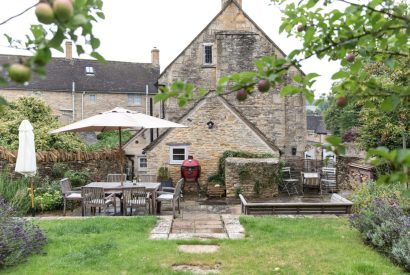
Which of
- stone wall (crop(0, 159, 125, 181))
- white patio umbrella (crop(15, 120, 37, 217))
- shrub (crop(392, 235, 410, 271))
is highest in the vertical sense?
white patio umbrella (crop(15, 120, 37, 217))

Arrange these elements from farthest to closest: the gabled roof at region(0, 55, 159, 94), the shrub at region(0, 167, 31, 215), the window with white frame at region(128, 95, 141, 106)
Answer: the window with white frame at region(128, 95, 141, 106)
the gabled roof at region(0, 55, 159, 94)
the shrub at region(0, 167, 31, 215)

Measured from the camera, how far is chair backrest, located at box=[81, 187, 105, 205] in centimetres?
1042

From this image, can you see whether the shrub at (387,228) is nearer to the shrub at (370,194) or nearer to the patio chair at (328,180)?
the shrub at (370,194)

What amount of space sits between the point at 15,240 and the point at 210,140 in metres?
11.2

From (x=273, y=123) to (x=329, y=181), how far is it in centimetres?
469

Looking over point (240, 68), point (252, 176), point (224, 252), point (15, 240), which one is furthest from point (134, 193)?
point (240, 68)

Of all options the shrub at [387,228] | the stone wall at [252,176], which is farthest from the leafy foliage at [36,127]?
the shrub at [387,228]

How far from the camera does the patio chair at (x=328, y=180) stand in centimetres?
1781

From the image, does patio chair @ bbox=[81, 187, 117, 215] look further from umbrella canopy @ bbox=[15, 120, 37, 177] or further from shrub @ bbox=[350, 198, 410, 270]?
shrub @ bbox=[350, 198, 410, 270]

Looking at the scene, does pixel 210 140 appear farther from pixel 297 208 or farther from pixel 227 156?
pixel 297 208

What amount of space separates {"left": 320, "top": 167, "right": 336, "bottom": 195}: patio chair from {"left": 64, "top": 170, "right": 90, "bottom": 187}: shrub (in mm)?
9992

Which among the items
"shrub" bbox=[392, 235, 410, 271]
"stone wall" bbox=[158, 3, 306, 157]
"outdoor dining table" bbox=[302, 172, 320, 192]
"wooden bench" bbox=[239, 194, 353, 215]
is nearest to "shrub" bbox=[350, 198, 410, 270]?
"shrub" bbox=[392, 235, 410, 271]

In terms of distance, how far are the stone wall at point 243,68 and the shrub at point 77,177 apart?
7397 mm

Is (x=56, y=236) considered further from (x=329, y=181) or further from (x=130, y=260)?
(x=329, y=181)
